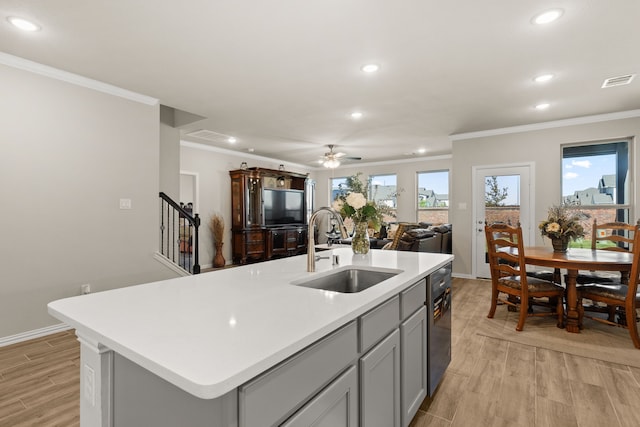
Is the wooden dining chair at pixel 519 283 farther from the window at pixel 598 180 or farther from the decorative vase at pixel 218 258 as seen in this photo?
the decorative vase at pixel 218 258

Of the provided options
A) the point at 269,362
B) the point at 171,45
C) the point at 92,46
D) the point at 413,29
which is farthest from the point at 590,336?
the point at 92,46

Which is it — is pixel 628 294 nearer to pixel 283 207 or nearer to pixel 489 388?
pixel 489 388

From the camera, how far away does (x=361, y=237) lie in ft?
7.57

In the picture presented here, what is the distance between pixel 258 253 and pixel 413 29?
5.58 m

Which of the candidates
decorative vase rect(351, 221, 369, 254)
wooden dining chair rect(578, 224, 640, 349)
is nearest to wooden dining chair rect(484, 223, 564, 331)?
wooden dining chair rect(578, 224, 640, 349)

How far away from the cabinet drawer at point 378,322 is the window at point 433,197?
7.08 metres

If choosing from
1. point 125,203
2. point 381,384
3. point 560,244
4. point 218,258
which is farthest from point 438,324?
point 218,258

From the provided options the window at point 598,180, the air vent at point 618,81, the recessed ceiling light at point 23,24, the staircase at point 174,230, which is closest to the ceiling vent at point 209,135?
the staircase at point 174,230

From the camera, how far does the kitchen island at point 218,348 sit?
73cm

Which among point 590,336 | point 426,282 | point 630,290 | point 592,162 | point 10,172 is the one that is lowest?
point 590,336

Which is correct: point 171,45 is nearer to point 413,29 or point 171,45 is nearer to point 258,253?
point 413,29

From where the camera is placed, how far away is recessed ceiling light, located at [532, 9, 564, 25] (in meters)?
2.22

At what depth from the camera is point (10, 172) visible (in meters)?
2.90

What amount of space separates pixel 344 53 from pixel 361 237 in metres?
1.65
